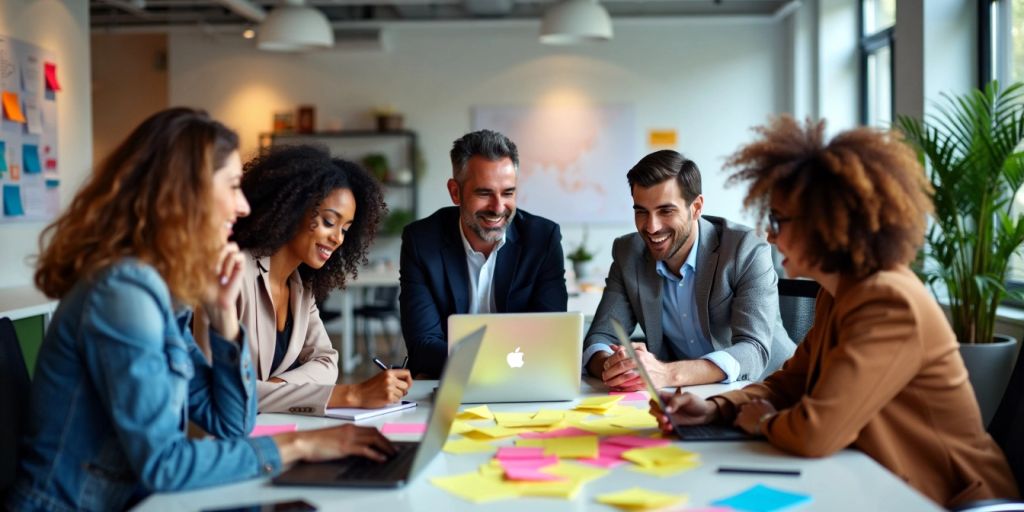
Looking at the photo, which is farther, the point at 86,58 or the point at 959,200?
the point at 86,58

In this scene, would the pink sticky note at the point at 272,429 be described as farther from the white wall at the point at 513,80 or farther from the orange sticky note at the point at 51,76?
the white wall at the point at 513,80

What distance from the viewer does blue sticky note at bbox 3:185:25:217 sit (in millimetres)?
5196

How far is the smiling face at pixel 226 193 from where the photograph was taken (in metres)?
1.79

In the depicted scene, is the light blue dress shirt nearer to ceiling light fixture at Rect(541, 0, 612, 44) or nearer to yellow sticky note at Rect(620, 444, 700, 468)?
yellow sticky note at Rect(620, 444, 700, 468)

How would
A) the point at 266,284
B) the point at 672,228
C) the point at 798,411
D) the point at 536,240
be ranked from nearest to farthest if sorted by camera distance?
the point at 798,411 → the point at 266,284 → the point at 672,228 → the point at 536,240

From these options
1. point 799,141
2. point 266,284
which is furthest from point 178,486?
point 799,141

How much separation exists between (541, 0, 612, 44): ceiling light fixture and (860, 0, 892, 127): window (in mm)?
2184

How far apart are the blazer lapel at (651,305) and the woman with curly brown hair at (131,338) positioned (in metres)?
1.56

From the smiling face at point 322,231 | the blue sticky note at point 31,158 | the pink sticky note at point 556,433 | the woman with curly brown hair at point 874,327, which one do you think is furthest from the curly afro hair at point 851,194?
the blue sticky note at point 31,158

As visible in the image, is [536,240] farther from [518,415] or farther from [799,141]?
[799,141]

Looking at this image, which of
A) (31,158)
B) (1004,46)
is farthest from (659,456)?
(31,158)

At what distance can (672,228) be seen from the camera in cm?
304

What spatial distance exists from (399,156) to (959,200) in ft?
20.4

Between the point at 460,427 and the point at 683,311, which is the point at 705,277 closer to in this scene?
the point at 683,311
